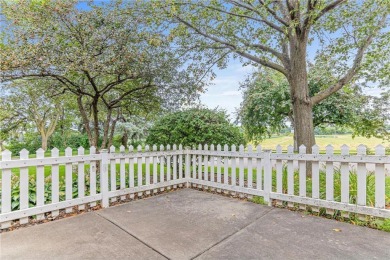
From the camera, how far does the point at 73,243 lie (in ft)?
8.73

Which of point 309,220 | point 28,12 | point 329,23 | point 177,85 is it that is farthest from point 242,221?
point 28,12

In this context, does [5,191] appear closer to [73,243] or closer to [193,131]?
[73,243]

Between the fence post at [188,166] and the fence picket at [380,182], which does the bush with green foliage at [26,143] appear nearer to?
the fence post at [188,166]

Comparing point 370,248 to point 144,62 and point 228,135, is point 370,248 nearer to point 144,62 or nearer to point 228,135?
point 228,135

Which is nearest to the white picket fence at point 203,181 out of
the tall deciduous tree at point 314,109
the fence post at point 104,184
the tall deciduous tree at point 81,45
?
the fence post at point 104,184

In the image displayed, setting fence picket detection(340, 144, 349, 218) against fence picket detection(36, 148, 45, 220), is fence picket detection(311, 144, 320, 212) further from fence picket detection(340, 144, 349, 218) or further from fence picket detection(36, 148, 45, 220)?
fence picket detection(36, 148, 45, 220)

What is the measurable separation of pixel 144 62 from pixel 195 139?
7.29 feet

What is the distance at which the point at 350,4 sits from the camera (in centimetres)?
527

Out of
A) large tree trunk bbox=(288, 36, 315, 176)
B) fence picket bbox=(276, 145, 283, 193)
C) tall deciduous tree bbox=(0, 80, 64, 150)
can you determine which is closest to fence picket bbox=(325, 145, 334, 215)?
fence picket bbox=(276, 145, 283, 193)

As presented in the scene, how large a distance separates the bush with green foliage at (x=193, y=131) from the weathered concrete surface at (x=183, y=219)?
56.3 inches

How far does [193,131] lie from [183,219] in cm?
264

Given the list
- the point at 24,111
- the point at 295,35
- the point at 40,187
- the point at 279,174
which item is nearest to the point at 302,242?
the point at 279,174

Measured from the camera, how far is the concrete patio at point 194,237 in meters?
2.40

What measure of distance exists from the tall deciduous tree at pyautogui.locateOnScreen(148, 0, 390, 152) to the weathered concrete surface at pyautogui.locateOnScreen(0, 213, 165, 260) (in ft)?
14.3
